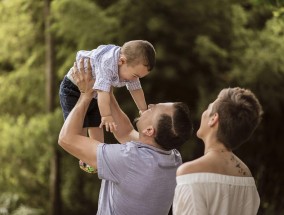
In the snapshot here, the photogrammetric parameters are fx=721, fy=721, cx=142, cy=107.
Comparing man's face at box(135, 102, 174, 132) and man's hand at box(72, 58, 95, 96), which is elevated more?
man's hand at box(72, 58, 95, 96)

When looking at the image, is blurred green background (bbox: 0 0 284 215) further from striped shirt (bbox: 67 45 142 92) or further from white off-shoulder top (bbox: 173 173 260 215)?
white off-shoulder top (bbox: 173 173 260 215)

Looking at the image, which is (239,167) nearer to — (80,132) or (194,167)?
(194,167)

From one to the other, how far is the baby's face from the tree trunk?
6.22 m

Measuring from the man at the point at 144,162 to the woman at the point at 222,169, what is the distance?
34cm

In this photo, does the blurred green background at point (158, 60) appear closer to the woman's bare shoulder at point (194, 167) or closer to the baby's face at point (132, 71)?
the baby's face at point (132, 71)

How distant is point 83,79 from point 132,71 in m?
0.19

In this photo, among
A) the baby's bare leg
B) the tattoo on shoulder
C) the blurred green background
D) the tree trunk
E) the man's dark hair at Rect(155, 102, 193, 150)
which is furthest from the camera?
the tree trunk

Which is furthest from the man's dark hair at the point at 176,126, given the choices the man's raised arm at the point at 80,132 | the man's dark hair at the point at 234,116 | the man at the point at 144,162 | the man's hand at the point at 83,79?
the man's hand at the point at 83,79

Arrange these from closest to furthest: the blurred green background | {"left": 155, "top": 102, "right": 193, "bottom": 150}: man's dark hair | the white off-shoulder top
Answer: the white off-shoulder top, {"left": 155, "top": 102, "right": 193, "bottom": 150}: man's dark hair, the blurred green background

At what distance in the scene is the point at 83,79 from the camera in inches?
108

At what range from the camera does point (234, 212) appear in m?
2.01

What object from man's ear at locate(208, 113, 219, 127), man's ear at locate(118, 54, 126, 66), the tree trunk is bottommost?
the tree trunk

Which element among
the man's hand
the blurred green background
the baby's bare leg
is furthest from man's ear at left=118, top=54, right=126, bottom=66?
the blurred green background

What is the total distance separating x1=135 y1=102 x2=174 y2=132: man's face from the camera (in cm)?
236
